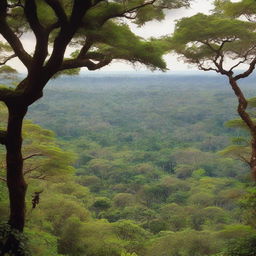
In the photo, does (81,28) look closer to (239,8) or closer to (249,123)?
(239,8)

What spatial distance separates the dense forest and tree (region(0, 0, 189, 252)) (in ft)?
Answer: 3.83

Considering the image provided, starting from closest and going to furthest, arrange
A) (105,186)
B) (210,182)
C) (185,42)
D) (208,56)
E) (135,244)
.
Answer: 1. (185,42)
2. (208,56)
3. (135,244)
4. (210,182)
5. (105,186)

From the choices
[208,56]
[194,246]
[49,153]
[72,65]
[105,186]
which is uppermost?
[208,56]

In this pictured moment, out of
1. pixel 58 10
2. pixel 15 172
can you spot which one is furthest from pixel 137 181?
pixel 58 10

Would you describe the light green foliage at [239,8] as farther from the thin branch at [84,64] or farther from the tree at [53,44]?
the thin branch at [84,64]

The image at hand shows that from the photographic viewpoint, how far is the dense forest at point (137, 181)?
11.1 meters

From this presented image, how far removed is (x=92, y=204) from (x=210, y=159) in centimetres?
2693

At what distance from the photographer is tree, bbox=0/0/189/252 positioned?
166 inches

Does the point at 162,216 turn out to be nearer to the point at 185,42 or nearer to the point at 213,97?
the point at 185,42

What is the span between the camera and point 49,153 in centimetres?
916

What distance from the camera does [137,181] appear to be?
4234 cm

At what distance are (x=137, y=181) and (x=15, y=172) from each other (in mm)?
38030

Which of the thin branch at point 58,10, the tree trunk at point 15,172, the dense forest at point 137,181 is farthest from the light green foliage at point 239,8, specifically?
the tree trunk at point 15,172

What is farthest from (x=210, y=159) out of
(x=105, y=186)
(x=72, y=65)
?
(x=72, y=65)
